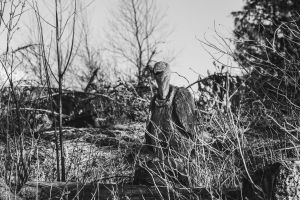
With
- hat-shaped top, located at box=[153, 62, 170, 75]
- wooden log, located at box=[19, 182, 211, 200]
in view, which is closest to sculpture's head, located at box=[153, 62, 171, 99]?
hat-shaped top, located at box=[153, 62, 170, 75]

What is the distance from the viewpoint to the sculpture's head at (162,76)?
4523 mm

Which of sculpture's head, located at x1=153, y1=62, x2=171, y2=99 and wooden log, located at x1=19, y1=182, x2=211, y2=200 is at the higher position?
sculpture's head, located at x1=153, y1=62, x2=171, y2=99

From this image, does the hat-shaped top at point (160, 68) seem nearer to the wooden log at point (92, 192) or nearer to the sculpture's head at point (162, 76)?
the sculpture's head at point (162, 76)

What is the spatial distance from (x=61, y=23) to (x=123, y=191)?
203cm

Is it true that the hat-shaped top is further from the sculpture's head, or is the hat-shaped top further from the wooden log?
the wooden log

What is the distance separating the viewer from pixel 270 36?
9430 millimetres

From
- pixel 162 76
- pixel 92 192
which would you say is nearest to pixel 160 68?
pixel 162 76

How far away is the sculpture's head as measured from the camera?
14.8ft

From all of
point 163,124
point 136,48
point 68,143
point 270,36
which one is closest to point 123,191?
point 163,124

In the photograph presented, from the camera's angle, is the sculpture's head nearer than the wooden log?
No

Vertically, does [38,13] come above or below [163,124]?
above

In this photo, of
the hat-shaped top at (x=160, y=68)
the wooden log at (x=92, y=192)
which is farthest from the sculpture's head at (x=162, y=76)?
the wooden log at (x=92, y=192)

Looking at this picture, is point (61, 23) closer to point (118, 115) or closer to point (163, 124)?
point (163, 124)

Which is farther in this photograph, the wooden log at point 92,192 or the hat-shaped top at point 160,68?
the hat-shaped top at point 160,68
